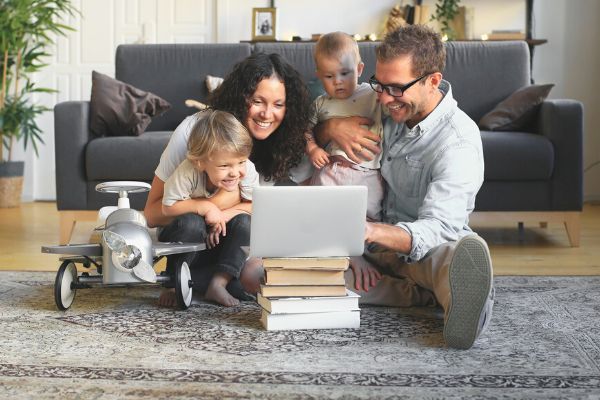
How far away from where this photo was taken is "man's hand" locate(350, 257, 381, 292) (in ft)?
9.09

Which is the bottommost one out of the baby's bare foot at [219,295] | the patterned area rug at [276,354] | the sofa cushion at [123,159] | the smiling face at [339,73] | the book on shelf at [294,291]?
the patterned area rug at [276,354]

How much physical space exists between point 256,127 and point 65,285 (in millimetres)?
728

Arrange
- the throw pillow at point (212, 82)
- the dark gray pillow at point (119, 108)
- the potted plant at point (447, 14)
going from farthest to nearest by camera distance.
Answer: the potted plant at point (447, 14) < the throw pillow at point (212, 82) < the dark gray pillow at point (119, 108)

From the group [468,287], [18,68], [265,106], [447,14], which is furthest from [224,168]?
[447,14]

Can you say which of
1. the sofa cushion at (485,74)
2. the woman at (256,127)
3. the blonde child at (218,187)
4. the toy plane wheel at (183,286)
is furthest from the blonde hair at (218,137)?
the sofa cushion at (485,74)

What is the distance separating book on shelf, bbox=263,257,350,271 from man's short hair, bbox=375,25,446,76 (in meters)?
0.59

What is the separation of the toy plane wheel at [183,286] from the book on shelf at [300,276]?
0.33m

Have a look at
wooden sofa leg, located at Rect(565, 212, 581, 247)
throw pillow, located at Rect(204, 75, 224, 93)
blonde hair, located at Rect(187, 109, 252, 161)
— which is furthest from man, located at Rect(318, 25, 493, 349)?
throw pillow, located at Rect(204, 75, 224, 93)

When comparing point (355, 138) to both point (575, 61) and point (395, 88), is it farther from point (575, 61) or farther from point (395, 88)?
point (575, 61)

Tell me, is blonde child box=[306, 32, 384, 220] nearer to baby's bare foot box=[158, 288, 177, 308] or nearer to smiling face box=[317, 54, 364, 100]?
smiling face box=[317, 54, 364, 100]

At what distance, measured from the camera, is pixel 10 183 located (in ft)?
18.8

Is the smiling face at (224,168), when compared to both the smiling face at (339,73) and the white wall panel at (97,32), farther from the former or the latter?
the white wall panel at (97,32)

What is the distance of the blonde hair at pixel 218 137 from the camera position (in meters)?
2.60

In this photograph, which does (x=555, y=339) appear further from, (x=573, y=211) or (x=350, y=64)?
(x=573, y=211)
